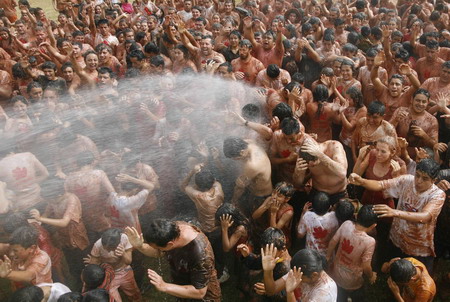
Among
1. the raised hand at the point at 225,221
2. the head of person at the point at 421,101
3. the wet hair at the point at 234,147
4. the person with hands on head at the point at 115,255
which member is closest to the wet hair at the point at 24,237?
the person with hands on head at the point at 115,255

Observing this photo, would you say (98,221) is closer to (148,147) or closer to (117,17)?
(148,147)

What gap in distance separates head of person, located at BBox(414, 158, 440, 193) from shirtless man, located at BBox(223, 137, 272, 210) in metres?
1.76

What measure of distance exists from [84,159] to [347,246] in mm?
3506

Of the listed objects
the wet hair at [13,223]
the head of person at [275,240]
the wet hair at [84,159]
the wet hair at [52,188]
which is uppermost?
the head of person at [275,240]

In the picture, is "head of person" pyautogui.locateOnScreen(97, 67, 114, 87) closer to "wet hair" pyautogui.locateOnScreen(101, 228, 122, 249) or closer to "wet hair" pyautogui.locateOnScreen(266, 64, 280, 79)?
"wet hair" pyautogui.locateOnScreen(266, 64, 280, 79)

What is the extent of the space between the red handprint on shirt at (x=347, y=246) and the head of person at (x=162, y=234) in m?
1.77

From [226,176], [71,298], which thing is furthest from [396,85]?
[71,298]

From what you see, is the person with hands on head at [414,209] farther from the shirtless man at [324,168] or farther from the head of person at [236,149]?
the head of person at [236,149]

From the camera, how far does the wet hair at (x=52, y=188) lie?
532cm

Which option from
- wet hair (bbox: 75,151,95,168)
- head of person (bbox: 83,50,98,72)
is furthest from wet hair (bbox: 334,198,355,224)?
head of person (bbox: 83,50,98,72)

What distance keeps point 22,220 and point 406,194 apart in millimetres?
4263

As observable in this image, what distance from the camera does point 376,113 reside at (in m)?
5.52

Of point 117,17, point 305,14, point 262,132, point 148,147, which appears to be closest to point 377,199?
point 262,132

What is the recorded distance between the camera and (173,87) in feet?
24.1
